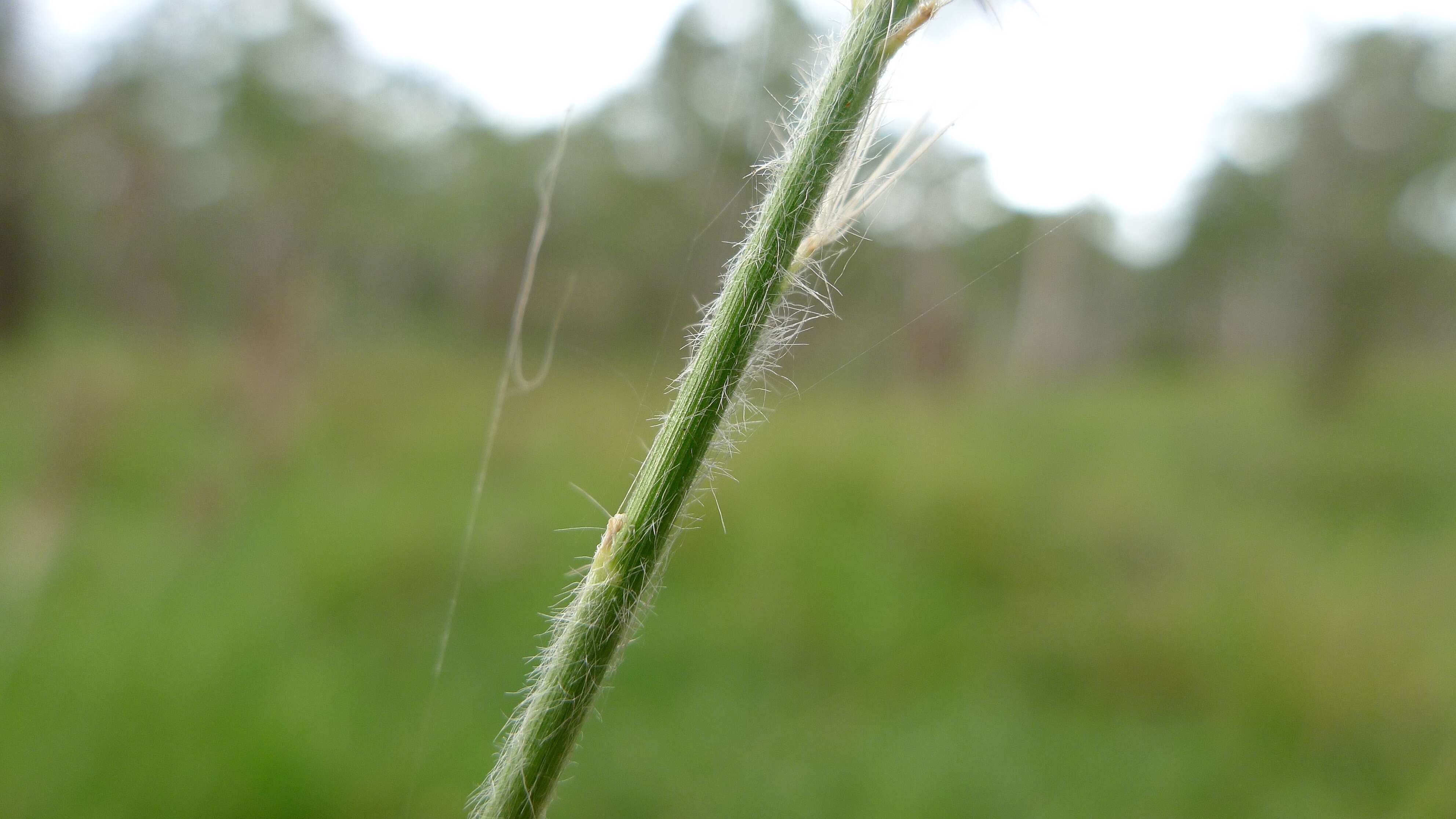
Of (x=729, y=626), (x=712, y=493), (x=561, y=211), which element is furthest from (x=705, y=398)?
(x=561, y=211)

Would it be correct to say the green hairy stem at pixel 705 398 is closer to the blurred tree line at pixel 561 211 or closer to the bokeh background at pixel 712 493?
the bokeh background at pixel 712 493

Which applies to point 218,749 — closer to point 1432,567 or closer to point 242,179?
point 1432,567

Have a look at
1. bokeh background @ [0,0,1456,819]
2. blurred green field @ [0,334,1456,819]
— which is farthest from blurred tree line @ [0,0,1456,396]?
blurred green field @ [0,334,1456,819]

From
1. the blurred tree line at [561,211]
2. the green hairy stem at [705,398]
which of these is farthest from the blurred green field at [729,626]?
the blurred tree line at [561,211]

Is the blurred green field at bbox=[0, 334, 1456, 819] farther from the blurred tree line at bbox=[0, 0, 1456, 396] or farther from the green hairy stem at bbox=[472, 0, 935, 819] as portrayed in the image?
the blurred tree line at bbox=[0, 0, 1456, 396]

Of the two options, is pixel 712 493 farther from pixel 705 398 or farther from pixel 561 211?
pixel 561 211

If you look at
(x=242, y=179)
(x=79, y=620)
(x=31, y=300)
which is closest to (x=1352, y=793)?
(x=79, y=620)
